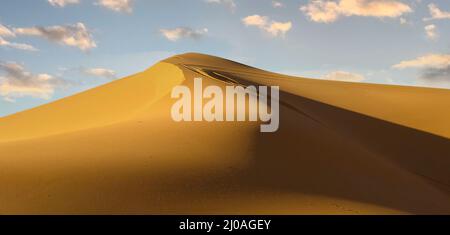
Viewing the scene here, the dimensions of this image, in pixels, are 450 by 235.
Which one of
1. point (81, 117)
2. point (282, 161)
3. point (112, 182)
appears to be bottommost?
point (112, 182)

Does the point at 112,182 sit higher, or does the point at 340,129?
the point at 340,129

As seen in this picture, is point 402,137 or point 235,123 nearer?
point 235,123

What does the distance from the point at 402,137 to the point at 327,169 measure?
791 cm

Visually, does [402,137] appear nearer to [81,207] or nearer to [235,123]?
[235,123]

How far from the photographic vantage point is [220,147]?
10.1 metres

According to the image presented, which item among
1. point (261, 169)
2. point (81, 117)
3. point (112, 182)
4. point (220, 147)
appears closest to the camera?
point (112, 182)

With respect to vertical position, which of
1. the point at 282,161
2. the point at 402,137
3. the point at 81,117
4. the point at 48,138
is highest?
the point at 81,117

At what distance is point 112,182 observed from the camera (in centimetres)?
822
